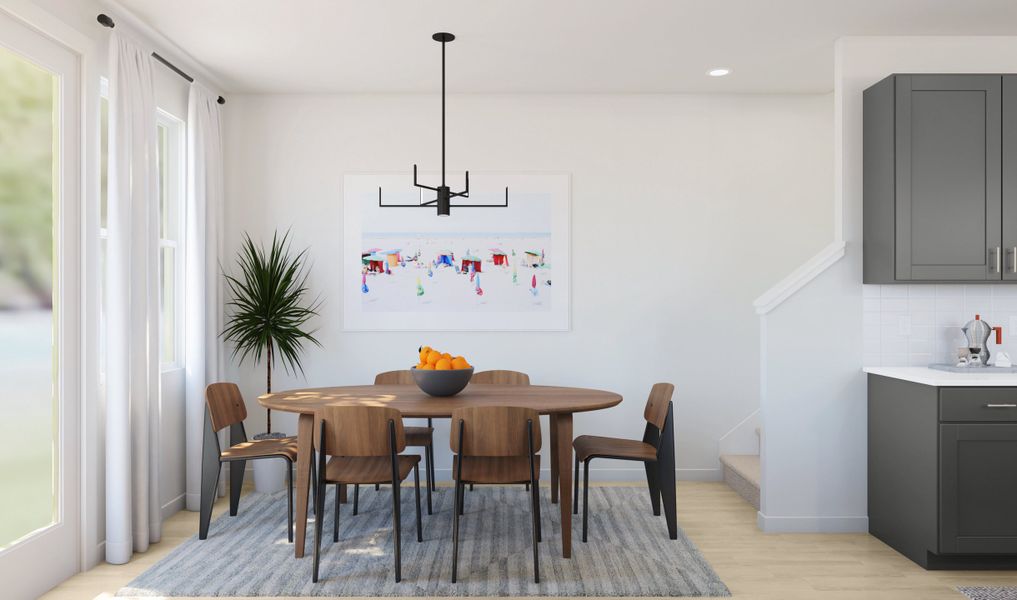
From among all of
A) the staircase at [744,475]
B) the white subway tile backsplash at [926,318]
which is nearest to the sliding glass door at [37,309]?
the staircase at [744,475]

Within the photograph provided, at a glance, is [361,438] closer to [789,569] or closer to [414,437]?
[414,437]

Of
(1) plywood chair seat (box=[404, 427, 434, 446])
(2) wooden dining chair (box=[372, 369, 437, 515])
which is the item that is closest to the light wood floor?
(2) wooden dining chair (box=[372, 369, 437, 515])

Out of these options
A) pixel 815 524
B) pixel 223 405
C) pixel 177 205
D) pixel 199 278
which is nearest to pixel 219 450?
pixel 223 405

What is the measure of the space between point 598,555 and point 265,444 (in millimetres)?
1978

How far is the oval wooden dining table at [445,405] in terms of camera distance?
11.5ft

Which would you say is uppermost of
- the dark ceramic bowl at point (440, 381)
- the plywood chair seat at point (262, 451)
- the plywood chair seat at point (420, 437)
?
the dark ceramic bowl at point (440, 381)

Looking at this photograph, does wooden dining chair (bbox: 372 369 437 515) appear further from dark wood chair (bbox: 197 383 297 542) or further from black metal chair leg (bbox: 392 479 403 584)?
black metal chair leg (bbox: 392 479 403 584)

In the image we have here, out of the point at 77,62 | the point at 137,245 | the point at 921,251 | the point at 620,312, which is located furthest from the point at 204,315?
the point at 921,251

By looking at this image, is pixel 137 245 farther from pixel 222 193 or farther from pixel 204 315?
pixel 222 193

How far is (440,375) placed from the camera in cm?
380

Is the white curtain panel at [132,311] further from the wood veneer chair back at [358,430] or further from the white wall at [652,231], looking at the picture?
the white wall at [652,231]

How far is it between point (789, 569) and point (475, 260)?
292cm

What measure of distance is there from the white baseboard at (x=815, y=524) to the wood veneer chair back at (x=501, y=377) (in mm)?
1706

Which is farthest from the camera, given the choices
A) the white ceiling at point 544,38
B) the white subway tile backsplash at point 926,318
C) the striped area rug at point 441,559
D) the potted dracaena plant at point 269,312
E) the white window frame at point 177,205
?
the potted dracaena plant at point 269,312
